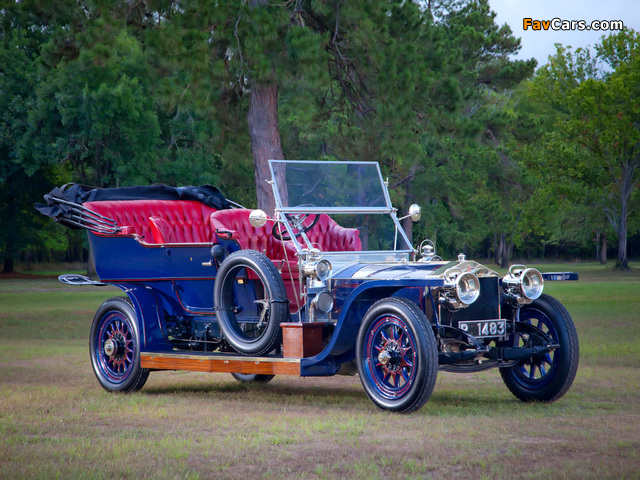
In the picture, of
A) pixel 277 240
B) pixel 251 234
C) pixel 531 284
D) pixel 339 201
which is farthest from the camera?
pixel 251 234

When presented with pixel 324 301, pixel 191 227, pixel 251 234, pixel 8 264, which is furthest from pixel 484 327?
pixel 8 264

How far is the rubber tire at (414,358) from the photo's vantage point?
21.2ft

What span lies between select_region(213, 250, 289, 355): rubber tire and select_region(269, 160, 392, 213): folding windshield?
2.66 ft

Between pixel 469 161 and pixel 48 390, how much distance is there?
3547cm

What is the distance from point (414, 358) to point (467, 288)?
70cm

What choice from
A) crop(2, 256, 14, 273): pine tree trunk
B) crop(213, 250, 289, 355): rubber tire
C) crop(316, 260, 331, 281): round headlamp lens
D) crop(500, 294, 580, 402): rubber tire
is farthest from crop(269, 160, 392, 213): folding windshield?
crop(2, 256, 14, 273): pine tree trunk

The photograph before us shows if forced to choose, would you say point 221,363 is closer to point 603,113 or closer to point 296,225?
point 296,225

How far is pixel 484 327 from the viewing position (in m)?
7.08

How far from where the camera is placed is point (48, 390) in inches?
Answer: 328

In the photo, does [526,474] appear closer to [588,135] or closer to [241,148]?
[241,148]

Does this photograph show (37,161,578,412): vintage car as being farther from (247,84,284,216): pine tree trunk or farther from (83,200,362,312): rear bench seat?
(247,84,284,216): pine tree trunk

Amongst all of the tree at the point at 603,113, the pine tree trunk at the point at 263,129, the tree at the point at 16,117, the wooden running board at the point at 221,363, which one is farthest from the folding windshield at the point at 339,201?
the tree at the point at 603,113

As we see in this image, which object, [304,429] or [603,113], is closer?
[304,429]

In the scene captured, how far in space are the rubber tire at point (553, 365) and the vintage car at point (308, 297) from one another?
0.4 inches
